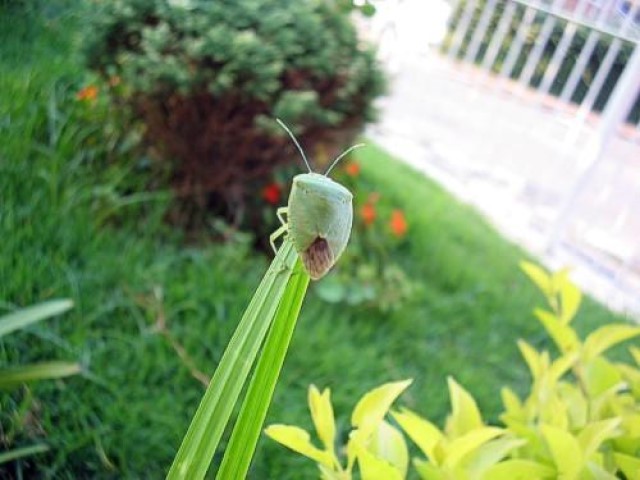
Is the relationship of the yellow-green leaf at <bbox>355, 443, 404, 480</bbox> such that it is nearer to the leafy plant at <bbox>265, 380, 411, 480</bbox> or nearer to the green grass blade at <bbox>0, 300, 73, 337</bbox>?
the leafy plant at <bbox>265, 380, 411, 480</bbox>

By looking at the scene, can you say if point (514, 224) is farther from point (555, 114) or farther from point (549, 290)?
point (549, 290)

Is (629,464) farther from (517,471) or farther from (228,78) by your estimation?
(228,78)

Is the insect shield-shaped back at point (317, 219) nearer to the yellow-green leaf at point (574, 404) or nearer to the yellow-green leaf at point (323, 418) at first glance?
the yellow-green leaf at point (323, 418)

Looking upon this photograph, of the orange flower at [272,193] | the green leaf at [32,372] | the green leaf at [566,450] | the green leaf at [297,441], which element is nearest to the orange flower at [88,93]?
the orange flower at [272,193]

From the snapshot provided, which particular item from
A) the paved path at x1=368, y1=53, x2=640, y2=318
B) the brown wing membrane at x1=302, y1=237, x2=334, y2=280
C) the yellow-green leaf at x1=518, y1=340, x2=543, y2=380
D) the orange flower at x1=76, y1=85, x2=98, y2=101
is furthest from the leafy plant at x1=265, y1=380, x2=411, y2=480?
the paved path at x1=368, y1=53, x2=640, y2=318

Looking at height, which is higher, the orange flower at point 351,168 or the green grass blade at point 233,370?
the green grass blade at point 233,370

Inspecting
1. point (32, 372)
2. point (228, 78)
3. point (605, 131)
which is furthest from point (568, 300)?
point (605, 131)
